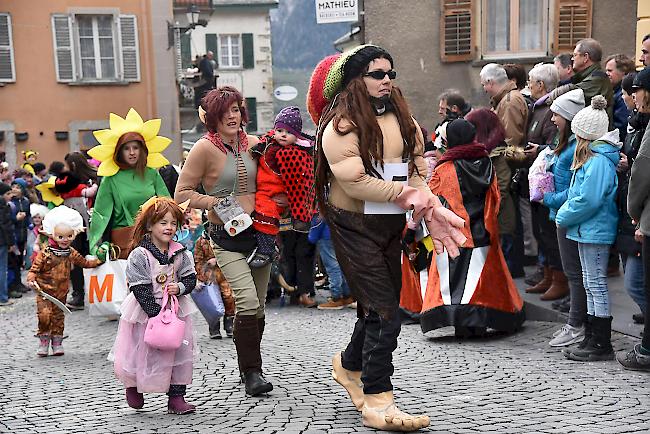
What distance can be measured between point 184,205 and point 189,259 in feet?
1.27

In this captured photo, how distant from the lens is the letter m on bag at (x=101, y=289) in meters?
7.87

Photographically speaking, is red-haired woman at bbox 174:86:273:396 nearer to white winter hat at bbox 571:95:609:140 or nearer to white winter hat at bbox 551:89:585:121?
white winter hat at bbox 571:95:609:140

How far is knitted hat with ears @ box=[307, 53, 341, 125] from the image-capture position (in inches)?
202

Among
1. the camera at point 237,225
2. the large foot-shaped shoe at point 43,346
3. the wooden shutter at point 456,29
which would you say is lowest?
the large foot-shaped shoe at point 43,346

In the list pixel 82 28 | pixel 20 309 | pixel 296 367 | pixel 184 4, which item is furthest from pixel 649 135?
pixel 184 4

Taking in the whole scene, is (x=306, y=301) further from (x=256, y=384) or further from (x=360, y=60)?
(x=360, y=60)

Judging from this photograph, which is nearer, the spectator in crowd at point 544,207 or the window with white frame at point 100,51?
the spectator in crowd at point 544,207

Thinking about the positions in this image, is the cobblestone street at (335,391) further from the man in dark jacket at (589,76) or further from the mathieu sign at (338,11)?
the mathieu sign at (338,11)

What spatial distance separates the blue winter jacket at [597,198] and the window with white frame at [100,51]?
789 inches

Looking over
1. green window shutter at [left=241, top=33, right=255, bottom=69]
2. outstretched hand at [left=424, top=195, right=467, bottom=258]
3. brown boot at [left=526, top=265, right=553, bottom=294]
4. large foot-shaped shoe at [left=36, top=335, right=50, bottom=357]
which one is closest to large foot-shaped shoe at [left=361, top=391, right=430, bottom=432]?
outstretched hand at [left=424, top=195, right=467, bottom=258]

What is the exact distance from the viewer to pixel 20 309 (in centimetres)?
1105

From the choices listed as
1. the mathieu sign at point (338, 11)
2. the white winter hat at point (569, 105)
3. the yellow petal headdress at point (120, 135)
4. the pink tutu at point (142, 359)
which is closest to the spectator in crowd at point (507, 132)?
the white winter hat at point (569, 105)

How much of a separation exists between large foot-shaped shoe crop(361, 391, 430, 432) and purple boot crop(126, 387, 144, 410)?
1471mm

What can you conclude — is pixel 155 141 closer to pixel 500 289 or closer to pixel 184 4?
pixel 500 289
